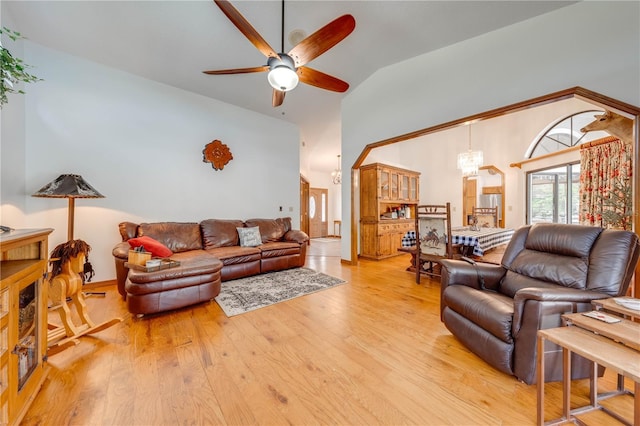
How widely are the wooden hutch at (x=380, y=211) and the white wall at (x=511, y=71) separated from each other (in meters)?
1.03

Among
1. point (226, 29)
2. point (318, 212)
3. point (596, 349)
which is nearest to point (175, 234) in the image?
point (226, 29)

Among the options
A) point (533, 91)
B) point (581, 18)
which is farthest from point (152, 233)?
point (581, 18)

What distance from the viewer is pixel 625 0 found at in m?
2.02

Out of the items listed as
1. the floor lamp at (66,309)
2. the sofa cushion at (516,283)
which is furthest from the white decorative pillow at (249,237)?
the sofa cushion at (516,283)

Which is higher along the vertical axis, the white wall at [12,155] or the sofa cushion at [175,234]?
the white wall at [12,155]

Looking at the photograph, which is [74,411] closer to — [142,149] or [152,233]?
[152,233]

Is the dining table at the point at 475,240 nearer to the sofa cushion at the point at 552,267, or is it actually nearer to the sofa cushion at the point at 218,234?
the sofa cushion at the point at 552,267

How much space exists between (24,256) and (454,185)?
7.62 m

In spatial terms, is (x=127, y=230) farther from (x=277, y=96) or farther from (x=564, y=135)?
(x=564, y=135)

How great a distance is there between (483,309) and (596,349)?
614 millimetres

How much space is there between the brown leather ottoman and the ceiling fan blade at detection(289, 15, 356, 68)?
92.9 inches

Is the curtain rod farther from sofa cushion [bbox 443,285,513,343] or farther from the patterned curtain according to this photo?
sofa cushion [bbox 443,285,513,343]

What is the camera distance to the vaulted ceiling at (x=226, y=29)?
8.05ft

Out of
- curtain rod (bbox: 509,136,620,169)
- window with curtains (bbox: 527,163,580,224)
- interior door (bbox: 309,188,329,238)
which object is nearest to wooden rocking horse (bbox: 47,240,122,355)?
curtain rod (bbox: 509,136,620,169)
